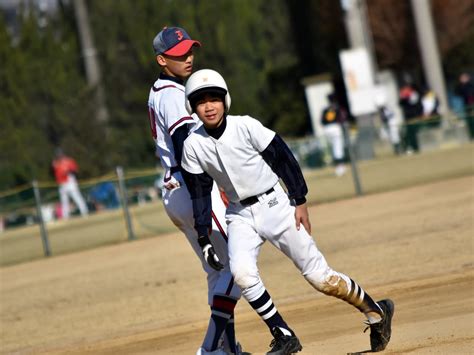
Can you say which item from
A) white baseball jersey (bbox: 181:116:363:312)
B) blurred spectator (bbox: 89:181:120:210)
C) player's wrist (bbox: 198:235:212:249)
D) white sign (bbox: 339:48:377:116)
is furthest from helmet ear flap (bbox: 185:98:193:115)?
white sign (bbox: 339:48:377:116)

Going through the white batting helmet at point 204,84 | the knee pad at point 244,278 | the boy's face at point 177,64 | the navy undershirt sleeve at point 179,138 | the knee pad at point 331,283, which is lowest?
the knee pad at point 331,283

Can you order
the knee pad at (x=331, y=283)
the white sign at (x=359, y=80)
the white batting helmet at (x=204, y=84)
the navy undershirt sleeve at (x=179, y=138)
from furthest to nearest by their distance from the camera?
the white sign at (x=359, y=80)
the navy undershirt sleeve at (x=179, y=138)
the knee pad at (x=331, y=283)
the white batting helmet at (x=204, y=84)

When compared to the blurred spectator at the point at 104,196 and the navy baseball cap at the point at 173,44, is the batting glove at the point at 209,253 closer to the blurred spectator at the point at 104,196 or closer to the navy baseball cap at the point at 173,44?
the navy baseball cap at the point at 173,44

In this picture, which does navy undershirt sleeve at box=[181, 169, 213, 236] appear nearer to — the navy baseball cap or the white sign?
the navy baseball cap

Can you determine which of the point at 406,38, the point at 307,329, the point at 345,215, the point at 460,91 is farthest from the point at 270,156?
Result: the point at 406,38

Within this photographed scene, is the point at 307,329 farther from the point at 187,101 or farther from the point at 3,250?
the point at 3,250

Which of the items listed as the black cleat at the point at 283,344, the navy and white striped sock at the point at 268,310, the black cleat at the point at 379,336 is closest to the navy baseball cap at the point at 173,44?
the navy and white striped sock at the point at 268,310

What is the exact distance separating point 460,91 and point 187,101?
24.3m

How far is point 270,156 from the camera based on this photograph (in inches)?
294

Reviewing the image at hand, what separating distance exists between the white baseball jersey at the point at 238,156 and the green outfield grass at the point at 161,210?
13.5 m

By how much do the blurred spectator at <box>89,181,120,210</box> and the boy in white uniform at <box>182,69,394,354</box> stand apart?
46.0 ft

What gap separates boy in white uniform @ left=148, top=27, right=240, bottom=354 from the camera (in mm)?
7977

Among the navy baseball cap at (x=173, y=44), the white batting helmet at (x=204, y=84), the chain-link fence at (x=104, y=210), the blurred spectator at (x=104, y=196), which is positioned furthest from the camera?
the blurred spectator at (x=104, y=196)

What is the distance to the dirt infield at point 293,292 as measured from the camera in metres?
8.96
